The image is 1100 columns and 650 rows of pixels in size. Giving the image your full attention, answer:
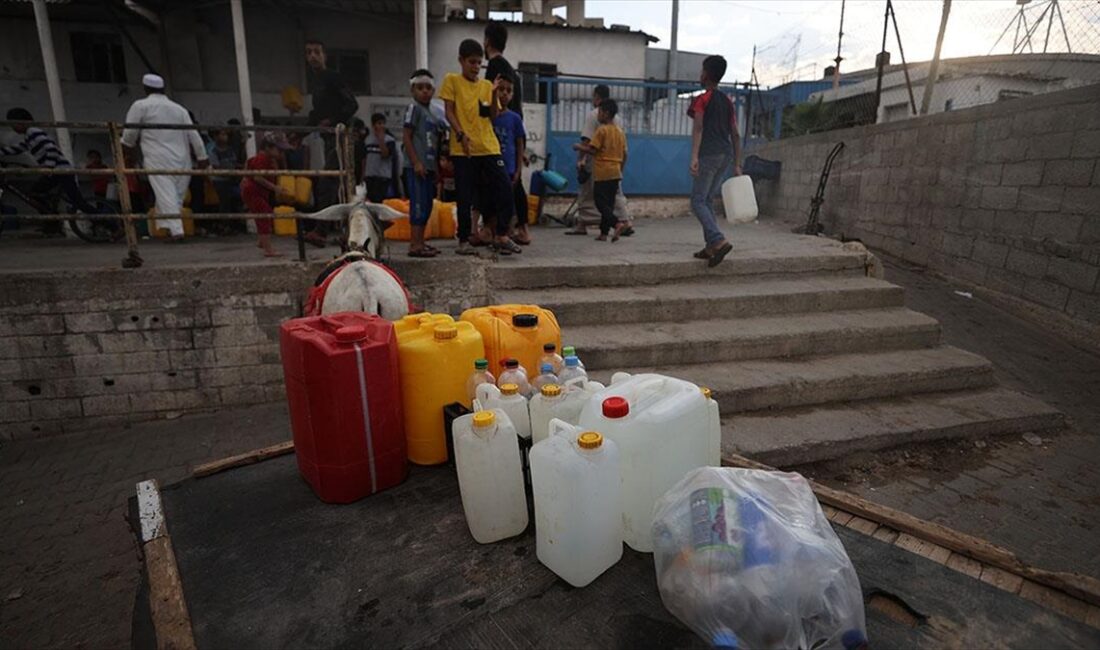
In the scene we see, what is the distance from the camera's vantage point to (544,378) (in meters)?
2.19

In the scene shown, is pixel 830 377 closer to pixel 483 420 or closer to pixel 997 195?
pixel 483 420

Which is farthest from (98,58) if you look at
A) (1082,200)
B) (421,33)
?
(1082,200)

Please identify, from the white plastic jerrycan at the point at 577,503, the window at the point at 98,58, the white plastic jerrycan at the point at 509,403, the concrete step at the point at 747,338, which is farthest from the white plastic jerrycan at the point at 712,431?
the window at the point at 98,58

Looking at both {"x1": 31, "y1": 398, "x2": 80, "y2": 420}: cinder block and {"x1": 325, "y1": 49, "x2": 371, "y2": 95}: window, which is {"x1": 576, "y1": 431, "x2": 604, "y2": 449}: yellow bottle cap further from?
{"x1": 325, "y1": 49, "x2": 371, "y2": 95}: window

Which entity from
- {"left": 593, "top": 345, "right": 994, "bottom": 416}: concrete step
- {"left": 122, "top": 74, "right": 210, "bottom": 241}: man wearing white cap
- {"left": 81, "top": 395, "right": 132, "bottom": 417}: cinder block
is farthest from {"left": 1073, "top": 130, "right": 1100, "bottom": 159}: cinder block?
{"left": 122, "top": 74, "right": 210, "bottom": 241}: man wearing white cap

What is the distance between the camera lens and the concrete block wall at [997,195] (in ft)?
15.9

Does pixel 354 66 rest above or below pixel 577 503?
above

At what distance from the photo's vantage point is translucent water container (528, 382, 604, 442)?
192 centimetres

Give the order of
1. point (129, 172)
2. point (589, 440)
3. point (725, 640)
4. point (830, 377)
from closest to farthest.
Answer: point (725, 640)
point (589, 440)
point (830, 377)
point (129, 172)

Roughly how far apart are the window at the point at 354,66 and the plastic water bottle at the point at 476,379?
12227 millimetres

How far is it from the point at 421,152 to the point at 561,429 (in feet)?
14.0

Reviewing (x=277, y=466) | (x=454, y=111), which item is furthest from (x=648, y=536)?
(x=454, y=111)

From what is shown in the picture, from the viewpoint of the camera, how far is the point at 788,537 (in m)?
1.31

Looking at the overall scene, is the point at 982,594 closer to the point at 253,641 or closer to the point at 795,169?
the point at 253,641
